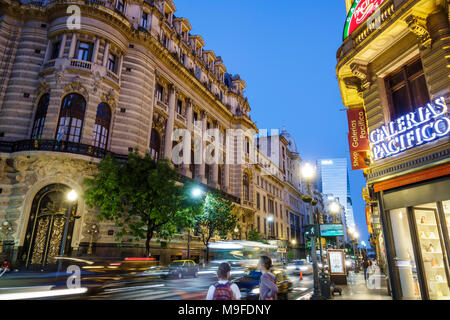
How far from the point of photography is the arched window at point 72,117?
23.1 meters

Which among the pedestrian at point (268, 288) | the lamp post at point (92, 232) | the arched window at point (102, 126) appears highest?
the arched window at point (102, 126)

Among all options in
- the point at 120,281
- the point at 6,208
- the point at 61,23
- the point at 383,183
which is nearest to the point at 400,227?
the point at 383,183

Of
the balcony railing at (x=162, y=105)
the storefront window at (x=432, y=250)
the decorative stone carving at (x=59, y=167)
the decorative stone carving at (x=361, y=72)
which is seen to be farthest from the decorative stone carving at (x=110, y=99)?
the storefront window at (x=432, y=250)

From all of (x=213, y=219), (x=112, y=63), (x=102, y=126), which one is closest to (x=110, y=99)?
(x=102, y=126)

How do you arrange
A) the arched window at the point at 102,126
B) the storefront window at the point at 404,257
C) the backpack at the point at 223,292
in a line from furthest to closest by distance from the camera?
the arched window at the point at 102,126, the storefront window at the point at 404,257, the backpack at the point at 223,292

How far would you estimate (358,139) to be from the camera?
13.6 m

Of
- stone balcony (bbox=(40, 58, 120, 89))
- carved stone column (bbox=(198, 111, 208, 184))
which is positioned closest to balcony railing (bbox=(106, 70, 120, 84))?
stone balcony (bbox=(40, 58, 120, 89))

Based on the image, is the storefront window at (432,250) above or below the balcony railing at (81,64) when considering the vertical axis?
below

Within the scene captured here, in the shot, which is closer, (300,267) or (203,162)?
(300,267)

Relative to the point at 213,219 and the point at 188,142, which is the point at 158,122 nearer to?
the point at 188,142

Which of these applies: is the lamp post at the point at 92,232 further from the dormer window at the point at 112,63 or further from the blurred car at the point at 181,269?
the dormer window at the point at 112,63

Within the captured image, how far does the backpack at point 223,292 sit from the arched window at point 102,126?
22.8m

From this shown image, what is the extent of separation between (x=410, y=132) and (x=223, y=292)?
977cm

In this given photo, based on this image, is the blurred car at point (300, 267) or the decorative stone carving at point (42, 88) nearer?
the decorative stone carving at point (42, 88)
